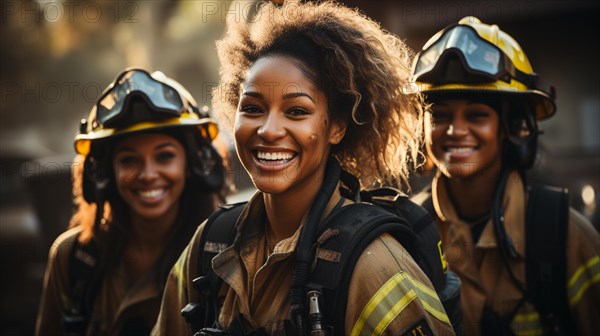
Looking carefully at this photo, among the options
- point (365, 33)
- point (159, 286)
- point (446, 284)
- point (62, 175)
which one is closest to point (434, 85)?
point (365, 33)

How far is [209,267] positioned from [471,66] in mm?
1932

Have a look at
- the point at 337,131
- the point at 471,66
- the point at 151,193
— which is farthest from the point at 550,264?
the point at 151,193

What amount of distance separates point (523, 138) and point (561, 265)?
87 cm

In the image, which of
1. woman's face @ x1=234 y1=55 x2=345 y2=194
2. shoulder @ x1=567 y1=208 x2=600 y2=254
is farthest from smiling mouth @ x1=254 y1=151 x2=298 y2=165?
shoulder @ x1=567 y1=208 x2=600 y2=254

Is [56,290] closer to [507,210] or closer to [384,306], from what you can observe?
[384,306]

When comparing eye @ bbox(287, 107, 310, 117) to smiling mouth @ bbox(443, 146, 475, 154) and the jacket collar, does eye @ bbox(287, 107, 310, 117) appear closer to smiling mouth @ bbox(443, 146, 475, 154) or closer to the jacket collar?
smiling mouth @ bbox(443, 146, 475, 154)

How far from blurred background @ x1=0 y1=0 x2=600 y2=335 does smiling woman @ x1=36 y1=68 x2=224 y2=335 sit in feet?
2.51

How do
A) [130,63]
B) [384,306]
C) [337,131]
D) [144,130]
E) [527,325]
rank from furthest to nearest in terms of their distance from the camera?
1. [130,63]
2. [144,130]
3. [527,325]
4. [337,131]
5. [384,306]

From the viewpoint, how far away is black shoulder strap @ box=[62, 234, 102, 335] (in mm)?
4113

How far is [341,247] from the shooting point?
2.62m

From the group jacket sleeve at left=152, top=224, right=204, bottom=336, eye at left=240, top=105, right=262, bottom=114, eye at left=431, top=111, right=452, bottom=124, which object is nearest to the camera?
eye at left=240, top=105, right=262, bottom=114

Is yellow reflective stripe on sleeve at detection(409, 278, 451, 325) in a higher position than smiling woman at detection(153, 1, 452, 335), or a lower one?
lower

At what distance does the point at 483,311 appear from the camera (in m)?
3.80

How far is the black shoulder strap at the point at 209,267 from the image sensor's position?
2994 millimetres
